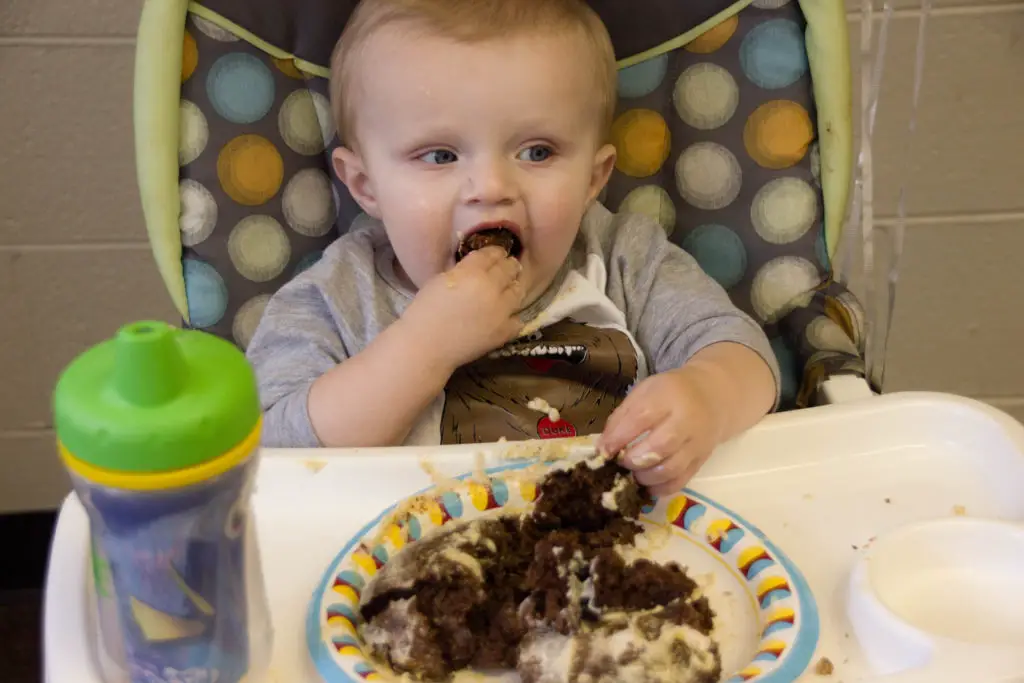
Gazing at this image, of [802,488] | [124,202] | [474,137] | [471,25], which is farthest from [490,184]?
[124,202]

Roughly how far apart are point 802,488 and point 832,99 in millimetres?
457

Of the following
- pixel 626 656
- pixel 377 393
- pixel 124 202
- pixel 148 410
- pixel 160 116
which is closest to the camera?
pixel 148 410

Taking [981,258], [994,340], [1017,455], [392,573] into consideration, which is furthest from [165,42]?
[994,340]

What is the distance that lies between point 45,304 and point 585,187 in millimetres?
999

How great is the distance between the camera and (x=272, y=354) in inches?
39.4

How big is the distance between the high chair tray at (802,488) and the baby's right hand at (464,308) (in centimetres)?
14

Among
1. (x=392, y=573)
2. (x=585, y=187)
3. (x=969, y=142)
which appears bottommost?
(x=392, y=573)

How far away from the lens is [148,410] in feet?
1.55

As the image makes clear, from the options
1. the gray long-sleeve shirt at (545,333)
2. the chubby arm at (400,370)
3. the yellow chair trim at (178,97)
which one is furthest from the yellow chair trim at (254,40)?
the chubby arm at (400,370)

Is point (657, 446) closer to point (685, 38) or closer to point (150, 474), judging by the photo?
point (150, 474)

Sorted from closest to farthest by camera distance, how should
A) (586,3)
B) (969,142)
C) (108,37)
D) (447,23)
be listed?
(447,23)
(586,3)
(108,37)
(969,142)

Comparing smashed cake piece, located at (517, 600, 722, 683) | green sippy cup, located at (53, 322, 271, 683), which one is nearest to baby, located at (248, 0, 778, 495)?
smashed cake piece, located at (517, 600, 722, 683)

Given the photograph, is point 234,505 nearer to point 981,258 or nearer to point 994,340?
point 981,258

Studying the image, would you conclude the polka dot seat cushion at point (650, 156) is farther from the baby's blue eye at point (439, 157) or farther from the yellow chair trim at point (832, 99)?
the baby's blue eye at point (439, 157)
